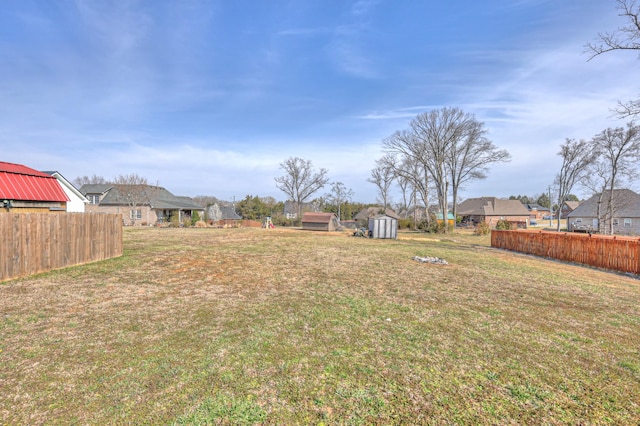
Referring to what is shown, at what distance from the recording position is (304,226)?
3238cm

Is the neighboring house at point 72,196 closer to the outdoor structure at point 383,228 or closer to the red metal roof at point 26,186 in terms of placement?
the red metal roof at point 26,186

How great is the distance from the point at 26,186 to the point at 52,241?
265 centimetres

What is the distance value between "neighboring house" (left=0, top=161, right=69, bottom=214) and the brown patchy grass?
2.89 meters

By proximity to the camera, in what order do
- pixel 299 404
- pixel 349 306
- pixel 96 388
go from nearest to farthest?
pixel 299 404 → pixel 96 388 → pixel 349 306

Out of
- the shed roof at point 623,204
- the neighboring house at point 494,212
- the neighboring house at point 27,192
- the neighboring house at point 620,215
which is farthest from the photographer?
the neighboring house at point 494,212

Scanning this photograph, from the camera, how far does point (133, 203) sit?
36781 mm

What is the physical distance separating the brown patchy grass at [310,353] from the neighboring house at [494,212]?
53.8m

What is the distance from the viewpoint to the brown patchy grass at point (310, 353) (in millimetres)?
2717

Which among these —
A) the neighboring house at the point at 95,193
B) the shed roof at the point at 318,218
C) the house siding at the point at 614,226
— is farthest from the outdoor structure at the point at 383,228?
the neighboring house at the point at 95,193

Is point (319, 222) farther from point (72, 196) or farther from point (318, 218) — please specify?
point (72, 196)

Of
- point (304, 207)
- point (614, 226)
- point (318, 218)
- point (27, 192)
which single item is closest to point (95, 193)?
point (318, 218)

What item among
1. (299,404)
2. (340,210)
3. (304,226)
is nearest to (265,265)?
(299,404)

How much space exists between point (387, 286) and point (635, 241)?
39.6ft

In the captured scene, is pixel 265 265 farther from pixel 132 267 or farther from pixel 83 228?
pixel 83 228
